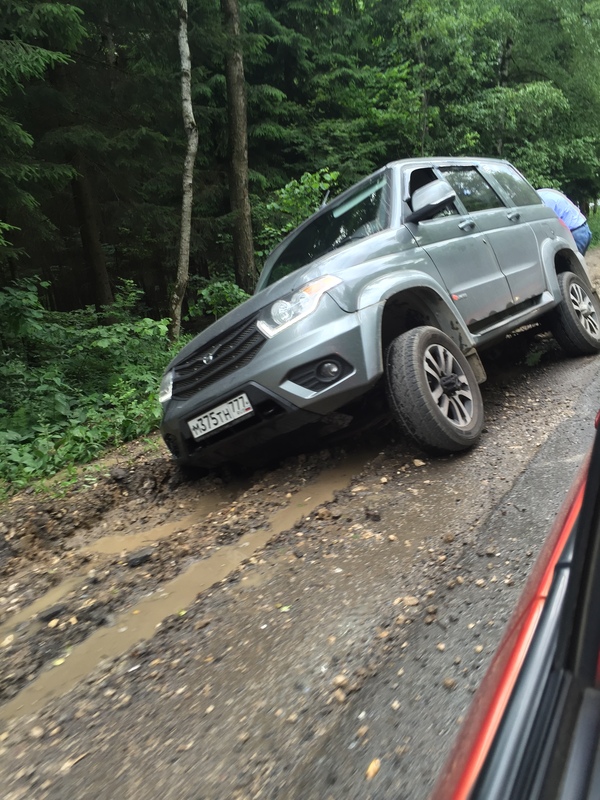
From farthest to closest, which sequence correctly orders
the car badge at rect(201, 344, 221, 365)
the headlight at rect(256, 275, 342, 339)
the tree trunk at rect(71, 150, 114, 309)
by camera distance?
the tree trunk at rect(71, 150, 114, 309)
the car badge at rect(201, 344, 221, 365)
the headlight at rect(256, 275, 342, 339)

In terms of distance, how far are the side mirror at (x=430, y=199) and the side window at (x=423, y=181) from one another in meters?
0.34

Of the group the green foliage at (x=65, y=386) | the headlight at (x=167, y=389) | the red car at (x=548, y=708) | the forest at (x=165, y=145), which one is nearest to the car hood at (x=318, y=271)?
the headlight at (x=167, y=389)

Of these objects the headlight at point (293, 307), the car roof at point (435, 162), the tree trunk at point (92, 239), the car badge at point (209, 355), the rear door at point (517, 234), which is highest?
the tree trunk at point (92, 239)

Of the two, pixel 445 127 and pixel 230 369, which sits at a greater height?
pixel 445 127

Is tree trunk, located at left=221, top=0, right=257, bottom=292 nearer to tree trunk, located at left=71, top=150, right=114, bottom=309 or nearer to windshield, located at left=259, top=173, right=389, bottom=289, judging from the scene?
tree trunk, located at left=71, top=150, right=114, bottom=309

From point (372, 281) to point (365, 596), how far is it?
1866 millimetres

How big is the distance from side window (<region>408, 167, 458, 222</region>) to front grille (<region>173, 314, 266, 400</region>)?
1.73 m

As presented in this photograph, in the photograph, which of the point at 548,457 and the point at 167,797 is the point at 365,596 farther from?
the point at 548,457

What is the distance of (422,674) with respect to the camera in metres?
1.84

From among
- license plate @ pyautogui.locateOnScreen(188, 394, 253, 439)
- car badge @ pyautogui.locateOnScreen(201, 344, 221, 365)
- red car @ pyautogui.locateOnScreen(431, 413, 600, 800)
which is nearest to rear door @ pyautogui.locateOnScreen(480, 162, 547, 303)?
car badge @ pyautogui.locateOnScreen(201, 344, 221, 365)

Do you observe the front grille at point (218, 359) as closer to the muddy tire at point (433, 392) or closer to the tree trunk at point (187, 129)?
the muddy tire at point (433, 392)

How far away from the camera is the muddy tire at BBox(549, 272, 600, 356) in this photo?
17.1 ft

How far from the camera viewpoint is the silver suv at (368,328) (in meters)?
3.18

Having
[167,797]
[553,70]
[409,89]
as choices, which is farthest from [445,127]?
[167,797]
